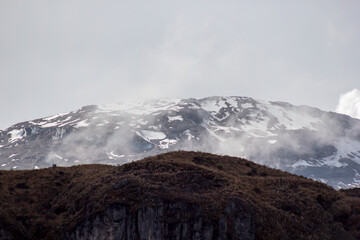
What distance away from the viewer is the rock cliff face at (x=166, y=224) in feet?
165

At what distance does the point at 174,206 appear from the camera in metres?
52.8

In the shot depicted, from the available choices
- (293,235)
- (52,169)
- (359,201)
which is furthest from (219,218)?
(52,169)

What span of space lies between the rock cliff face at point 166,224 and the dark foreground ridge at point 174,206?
0.41ft

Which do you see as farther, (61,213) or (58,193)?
(58,193)

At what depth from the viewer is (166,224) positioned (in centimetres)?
5094

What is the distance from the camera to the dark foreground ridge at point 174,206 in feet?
168

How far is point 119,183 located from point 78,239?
9.94 meters

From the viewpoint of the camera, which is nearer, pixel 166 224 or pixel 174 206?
pixel 166 224

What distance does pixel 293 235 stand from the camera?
51.7 meters

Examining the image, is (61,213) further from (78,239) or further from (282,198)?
(282,198)

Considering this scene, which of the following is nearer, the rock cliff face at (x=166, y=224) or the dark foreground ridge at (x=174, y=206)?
the rock cliff face at (x=166, y=224)

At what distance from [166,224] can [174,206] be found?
2.90m

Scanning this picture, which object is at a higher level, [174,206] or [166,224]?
[174,206]

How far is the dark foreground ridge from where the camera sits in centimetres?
5134
